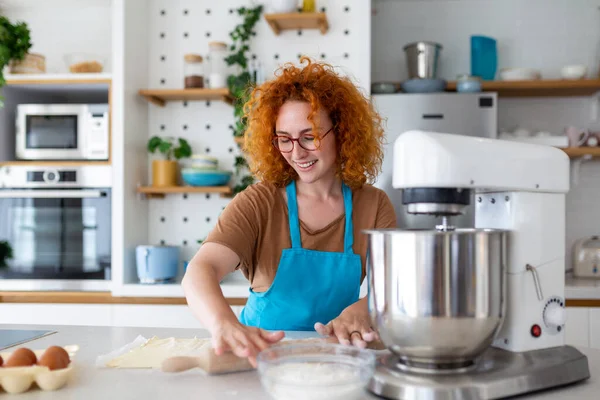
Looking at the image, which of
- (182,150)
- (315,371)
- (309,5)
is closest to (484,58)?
(309,5)

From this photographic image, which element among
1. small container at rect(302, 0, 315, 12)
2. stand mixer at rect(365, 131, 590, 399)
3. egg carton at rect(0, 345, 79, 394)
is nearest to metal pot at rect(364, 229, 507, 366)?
stand mixer at rect(365, 131, 590, 399)

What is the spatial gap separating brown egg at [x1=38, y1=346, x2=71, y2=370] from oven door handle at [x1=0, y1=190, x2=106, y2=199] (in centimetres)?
204

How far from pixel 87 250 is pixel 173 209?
0.52 meters

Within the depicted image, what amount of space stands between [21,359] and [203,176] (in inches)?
84.1

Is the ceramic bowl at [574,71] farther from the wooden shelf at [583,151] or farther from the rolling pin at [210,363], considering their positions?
the rolling pin at [210,363]

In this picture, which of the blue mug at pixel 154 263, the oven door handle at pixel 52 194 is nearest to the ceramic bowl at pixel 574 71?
the blue mug at pixel 154 263

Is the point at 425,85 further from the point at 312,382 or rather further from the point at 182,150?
the point at 312,382

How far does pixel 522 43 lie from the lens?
3.46 m

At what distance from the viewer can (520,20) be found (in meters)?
3.46

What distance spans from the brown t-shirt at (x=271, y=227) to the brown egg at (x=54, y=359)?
59 centimetres

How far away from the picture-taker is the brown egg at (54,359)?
→ 3.34 ft

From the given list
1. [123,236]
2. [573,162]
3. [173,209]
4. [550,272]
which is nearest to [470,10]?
[573,162]

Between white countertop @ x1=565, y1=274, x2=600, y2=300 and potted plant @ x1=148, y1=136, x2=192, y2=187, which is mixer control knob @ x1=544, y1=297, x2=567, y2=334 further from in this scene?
potted plant @ x1=148, y1=136, x2=192, y2=187

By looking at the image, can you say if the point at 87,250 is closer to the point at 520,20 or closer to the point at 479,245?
the point at 479,245
